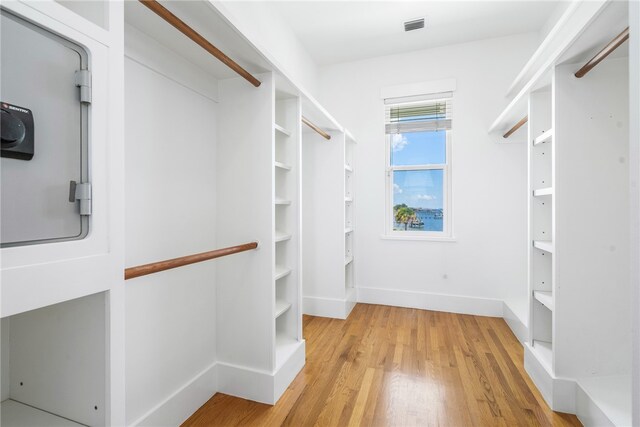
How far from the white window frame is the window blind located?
0.14 m

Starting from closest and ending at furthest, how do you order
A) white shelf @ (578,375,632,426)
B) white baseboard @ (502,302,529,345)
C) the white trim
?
white shelf @ (578,375,632,426) → white baseboard @ (502,302,529,345) → the white trim

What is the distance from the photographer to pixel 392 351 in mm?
2342

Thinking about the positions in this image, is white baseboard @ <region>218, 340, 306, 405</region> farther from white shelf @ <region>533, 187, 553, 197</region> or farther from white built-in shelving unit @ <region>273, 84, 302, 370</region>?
white shelf @ <region>533, 187, 553, 197</region>

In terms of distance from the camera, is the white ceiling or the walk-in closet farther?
the white ceiling

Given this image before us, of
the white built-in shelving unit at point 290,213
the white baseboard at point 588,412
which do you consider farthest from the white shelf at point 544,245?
the white built-in shelving unit at point 290,213

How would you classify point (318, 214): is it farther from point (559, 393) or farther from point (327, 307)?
point (559, 393)

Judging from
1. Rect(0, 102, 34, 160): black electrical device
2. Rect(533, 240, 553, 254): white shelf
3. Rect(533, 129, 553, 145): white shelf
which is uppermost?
Rect(533, 129, 553, 145): white shelf

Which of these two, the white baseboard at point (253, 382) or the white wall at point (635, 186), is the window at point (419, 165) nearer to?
the white baseboard at point (253, 382)

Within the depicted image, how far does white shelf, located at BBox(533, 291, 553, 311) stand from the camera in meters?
1.77

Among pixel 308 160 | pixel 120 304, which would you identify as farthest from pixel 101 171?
pixel 308 160

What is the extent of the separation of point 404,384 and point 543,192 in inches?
59.5

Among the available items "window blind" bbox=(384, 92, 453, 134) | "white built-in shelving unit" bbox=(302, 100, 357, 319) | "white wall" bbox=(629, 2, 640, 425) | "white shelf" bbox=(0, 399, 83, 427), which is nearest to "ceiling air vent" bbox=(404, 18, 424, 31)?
"window blind" bbox=(384, 92, 453, 134)

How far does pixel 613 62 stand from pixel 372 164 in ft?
7.09

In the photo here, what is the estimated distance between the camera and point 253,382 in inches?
68.0
